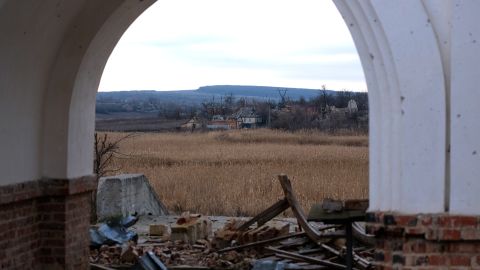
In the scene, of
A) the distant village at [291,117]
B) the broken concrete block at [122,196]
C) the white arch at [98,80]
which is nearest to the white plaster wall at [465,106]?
the white arch at [98,80]

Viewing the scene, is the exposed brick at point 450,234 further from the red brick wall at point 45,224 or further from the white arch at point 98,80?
the red brick wall at point 45,224

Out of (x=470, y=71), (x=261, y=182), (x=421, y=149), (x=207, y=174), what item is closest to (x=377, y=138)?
(x=421, y=149)

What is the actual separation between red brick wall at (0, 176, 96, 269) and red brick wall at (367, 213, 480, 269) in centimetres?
395

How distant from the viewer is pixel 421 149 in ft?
19.1

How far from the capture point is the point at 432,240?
5797 mm

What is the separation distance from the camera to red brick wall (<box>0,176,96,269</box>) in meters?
8.24

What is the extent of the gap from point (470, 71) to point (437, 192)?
2.83ft

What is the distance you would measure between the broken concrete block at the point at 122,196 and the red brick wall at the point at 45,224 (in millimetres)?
6362

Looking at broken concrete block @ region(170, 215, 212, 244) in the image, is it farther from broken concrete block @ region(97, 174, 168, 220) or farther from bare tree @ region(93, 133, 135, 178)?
broken concrete block @ region(97, 174, 168, 220)

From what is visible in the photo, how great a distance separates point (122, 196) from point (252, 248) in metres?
4.61

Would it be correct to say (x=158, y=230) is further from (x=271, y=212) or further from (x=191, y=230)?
(x=271, y=212)

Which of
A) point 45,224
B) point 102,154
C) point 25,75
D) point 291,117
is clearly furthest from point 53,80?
point 291,117

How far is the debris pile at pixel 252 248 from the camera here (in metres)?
11.1

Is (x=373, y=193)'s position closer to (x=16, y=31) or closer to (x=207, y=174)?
(x=16, y=31)
